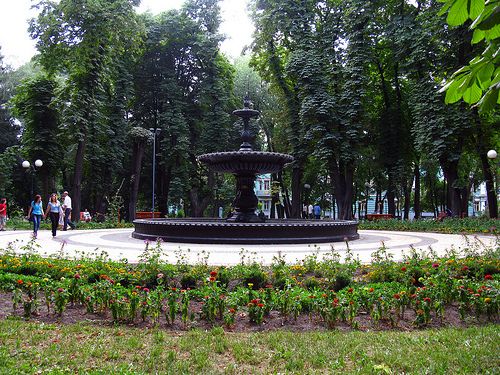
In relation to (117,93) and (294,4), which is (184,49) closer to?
(117,93)

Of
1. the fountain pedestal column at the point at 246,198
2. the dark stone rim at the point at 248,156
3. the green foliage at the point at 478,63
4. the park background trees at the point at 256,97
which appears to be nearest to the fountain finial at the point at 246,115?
the fountain pedestal column at the point at 246,198

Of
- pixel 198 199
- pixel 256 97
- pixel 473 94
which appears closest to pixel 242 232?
pixel 473 94

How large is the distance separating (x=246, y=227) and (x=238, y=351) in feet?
28.0

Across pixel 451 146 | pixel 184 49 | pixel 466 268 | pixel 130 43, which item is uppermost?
pixel 184 49

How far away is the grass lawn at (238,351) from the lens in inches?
134

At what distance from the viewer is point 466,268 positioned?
6223mm

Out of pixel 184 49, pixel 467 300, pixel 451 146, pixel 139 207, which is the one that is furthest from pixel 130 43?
pixel 467 300

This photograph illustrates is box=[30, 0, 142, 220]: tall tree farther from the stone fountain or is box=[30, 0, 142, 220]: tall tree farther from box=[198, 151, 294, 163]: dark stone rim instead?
box=[198, 151, 294, 163]: dark stone rim

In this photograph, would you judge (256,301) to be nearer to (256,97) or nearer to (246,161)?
(246,161)

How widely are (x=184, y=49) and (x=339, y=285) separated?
1142 inches

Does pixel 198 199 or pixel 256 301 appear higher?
pixel 198 199

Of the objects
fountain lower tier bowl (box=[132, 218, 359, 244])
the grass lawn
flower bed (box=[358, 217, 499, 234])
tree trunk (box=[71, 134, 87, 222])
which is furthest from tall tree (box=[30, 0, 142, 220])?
the grass lawn

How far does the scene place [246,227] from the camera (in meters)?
12.3

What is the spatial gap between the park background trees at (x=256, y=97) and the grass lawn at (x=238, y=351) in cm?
1716
